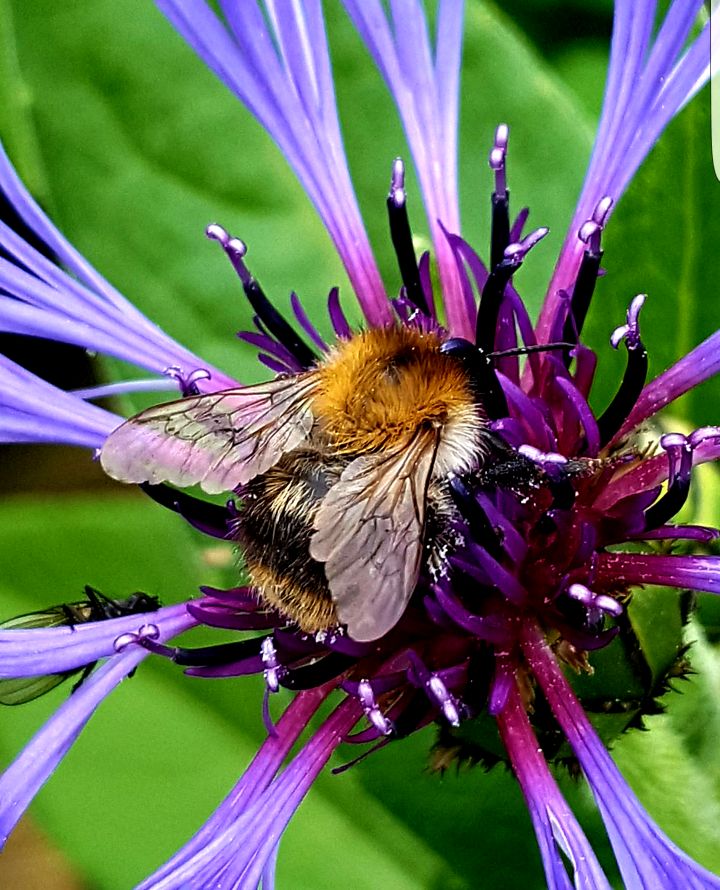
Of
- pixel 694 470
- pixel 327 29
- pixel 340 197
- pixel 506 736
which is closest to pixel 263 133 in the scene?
pixel 327 29

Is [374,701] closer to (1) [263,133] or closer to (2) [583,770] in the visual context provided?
(2) [583,770]

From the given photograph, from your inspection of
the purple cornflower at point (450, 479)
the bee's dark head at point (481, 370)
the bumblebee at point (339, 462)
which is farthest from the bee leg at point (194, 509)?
the bee's dark head at point (481, 370)

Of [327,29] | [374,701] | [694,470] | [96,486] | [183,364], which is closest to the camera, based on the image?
[374,701]

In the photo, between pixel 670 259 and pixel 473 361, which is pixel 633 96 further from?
pixel 473 361

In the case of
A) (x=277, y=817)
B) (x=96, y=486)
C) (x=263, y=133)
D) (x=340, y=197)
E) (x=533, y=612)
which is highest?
(x=263, y=133)

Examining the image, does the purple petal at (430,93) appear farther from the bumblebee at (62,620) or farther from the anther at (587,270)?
the bumblebee at (62,620)

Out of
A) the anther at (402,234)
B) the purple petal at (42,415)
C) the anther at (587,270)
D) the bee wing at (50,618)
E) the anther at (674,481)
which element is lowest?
the bee wing at (50,618)

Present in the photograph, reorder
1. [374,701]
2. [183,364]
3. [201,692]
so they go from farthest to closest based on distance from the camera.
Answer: [201,692]
[183,364]
[374,701]

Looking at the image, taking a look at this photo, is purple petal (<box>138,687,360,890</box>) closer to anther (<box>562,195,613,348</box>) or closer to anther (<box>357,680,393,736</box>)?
anther (<box>357,680,393,736</box>)
